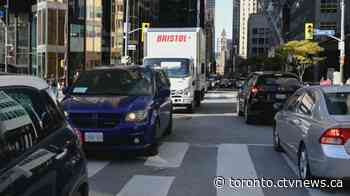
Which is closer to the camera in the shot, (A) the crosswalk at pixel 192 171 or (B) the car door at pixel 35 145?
(B) the car door at pixel 35 145

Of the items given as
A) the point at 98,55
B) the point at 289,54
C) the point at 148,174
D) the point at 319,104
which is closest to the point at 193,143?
the point at 148,174

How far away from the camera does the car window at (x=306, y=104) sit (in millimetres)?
7444

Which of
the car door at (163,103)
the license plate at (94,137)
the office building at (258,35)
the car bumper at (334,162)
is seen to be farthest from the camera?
the office building at (258,35)

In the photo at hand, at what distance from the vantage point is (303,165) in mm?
7164

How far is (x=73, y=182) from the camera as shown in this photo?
3.90 m

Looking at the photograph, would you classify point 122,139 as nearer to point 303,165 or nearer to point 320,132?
point 303,165

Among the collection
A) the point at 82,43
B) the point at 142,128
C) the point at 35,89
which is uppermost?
the point at 82,43

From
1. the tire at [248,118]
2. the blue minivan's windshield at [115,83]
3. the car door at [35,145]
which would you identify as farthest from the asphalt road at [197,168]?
the car door at [35,145]

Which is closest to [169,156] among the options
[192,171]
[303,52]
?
[192,171]

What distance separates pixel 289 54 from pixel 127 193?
230ft

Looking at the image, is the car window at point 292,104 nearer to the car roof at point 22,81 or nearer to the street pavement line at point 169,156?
the street pavement line at point 169,156

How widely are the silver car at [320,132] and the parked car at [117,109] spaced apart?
2.36 m

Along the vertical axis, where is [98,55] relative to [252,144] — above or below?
above

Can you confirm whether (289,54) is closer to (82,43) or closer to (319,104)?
(82,43)
